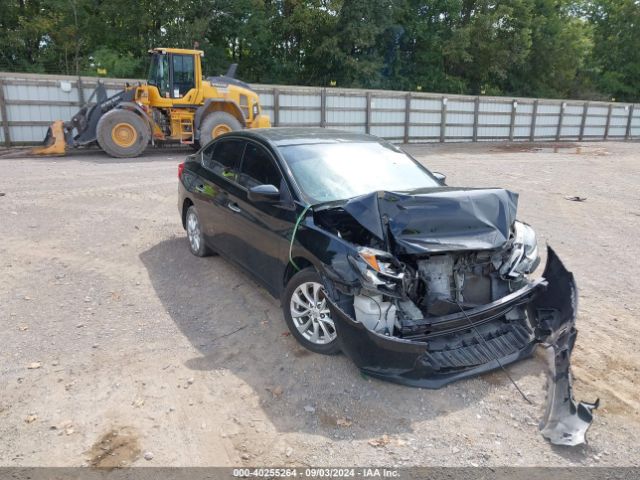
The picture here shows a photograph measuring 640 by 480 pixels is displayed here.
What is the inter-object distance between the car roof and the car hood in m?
1.41

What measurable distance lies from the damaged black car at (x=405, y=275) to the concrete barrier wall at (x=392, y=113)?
49.2ft

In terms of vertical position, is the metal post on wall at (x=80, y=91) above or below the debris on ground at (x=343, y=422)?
above

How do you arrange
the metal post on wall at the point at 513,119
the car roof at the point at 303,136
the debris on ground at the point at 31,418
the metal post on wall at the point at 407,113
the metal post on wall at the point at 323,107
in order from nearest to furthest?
the debris on ground at the point at 31,418 → the car roof at the point at 303,136 → the metal post on wall at the point at 323,107 → the metal post on wall at the point at 407,113 → the metal post on wall at the point at 513,119

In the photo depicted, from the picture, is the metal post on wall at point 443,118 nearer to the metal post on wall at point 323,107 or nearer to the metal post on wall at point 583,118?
the metal post on wall at point 323,107

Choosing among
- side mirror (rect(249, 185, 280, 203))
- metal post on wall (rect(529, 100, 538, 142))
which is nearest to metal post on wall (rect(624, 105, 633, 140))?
metal post on wall (rect(529, 100, 538, 142))

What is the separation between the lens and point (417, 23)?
3481cm

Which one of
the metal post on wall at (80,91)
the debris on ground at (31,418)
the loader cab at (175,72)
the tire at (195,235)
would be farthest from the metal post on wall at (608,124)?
the debris on ground at (31,418)

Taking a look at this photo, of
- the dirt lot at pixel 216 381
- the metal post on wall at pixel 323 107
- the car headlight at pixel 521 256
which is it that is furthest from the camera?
the metal post on wall at pixel 323 107

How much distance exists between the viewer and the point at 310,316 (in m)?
4.16

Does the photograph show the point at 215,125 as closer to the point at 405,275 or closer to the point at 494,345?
the point at 405,275

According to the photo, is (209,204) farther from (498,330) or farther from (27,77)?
(27,77)

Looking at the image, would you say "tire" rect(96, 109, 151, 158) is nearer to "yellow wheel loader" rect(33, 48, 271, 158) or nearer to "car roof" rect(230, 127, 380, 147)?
"yellow wheel loader" rect(33, 48, 271, 158)

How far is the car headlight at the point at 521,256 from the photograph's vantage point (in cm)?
417

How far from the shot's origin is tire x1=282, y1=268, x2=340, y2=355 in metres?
4.04
